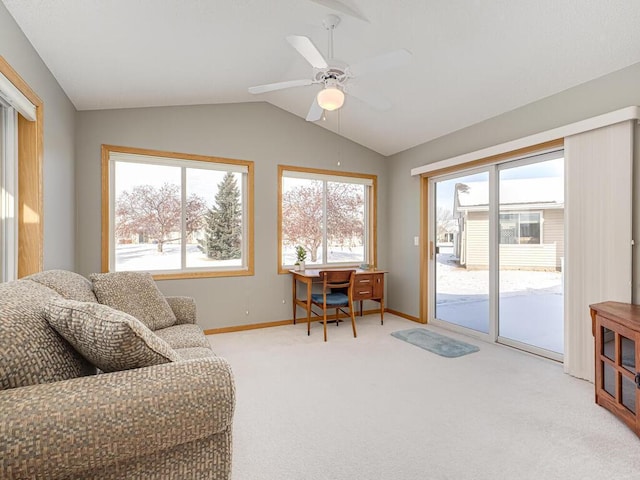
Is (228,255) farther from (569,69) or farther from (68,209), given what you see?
(569,69)

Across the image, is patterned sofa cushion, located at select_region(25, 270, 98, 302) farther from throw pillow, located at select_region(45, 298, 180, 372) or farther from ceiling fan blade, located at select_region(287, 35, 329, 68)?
ceiling fan blade, located at select_region(287, 35, 329, 68)

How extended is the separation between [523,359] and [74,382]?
136 inches

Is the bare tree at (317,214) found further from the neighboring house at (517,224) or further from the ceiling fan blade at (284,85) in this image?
the ceiling fan blade at (284,85)

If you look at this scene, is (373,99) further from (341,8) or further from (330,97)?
(341,8)

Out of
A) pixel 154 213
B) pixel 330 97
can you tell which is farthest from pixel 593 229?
pixel 154 213

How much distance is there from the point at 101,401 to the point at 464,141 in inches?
158

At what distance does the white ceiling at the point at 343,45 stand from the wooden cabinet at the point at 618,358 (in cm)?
181

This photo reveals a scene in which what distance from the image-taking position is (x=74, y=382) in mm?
966

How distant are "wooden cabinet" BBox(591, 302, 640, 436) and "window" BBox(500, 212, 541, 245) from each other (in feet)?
3.39

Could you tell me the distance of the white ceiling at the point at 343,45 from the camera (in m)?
2.17

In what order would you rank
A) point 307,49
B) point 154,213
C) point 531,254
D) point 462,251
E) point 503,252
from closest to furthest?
point 307,49, point 531,254, point 503,252, point 154,213, point 462,251

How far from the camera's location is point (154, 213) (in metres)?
3.81

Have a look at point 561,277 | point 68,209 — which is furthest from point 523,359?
point 68,209

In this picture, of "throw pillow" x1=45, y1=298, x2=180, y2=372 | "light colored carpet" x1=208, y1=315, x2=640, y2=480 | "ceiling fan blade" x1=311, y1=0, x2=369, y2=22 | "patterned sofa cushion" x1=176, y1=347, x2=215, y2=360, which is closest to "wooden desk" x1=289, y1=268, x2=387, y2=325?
"light colored carpet" x1=208, y1=315, x2=640, y2=480
